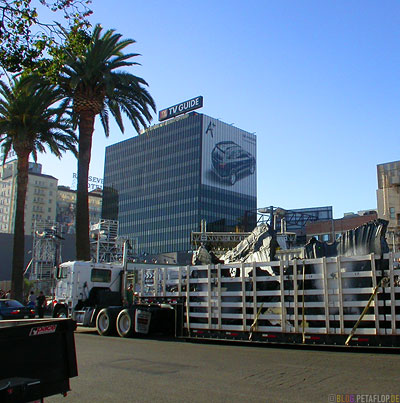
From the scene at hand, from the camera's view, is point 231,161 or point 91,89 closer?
point 91,89

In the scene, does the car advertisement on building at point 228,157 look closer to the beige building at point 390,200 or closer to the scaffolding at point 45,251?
the beige building at point 390,200

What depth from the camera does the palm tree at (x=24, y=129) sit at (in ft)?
83.7

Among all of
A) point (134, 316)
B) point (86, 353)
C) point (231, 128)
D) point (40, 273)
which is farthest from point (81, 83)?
point (231, 128)

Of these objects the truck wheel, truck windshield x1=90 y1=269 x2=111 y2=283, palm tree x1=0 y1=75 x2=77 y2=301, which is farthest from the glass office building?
the truck wheel

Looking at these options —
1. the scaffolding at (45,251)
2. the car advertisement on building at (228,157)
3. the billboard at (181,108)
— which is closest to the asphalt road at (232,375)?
the scaffolding at (45,251)

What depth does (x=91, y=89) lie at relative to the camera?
23422mm

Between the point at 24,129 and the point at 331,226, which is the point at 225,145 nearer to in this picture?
the point at 331,226

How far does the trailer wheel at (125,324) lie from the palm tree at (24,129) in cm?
→ 1331

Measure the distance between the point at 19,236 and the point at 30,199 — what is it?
4312 inches

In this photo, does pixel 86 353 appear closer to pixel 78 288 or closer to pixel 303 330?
pixel 303 330

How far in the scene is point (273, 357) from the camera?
10289 mm

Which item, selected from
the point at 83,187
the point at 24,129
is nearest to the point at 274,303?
the point at 83,187

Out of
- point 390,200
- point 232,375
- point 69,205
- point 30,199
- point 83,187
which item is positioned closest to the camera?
point 232,375

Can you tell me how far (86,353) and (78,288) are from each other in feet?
25.1
